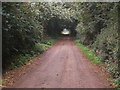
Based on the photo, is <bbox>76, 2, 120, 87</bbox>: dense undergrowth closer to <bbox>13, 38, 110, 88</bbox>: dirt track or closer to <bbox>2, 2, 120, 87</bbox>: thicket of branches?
<bbox>2, 2, 120, 87</bbox>: thicket of branches

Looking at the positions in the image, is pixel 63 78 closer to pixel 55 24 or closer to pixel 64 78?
pixel 64 78

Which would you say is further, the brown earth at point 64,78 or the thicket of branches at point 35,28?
the thicket of branches at point 35,28

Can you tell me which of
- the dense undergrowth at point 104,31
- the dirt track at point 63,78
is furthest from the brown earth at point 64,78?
the dense undergrowth at point 104,31

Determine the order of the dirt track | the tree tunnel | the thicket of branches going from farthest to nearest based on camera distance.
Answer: the tree tunnel
the thicket of branches
the dirt track

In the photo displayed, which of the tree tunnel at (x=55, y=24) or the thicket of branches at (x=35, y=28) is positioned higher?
the thicket of branches at (x=35, y=28)

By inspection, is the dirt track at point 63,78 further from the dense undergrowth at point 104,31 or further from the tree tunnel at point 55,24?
the tree tunnel at point 55,24

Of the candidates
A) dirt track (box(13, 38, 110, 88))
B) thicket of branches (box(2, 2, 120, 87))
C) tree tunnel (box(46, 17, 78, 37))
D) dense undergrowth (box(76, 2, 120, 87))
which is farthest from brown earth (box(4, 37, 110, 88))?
tree tunnel (box(46, 17, 78, 37))

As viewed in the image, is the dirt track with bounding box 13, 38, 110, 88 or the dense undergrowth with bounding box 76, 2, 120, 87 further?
the dense undergrowth with bounding box 76, 2, 120, 87

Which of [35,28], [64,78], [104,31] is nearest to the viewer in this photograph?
[64,78]

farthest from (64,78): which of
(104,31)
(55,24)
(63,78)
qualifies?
(55,24)

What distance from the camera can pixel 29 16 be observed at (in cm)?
1652

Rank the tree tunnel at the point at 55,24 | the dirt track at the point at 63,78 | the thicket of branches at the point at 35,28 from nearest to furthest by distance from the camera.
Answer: the dirt track at the point at 63,78 < the thicket of branches at the point at 35,28 < the tree tunnel at the point at 55,24

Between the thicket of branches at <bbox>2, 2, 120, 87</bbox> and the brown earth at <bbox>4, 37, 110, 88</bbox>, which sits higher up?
the thicket of branches at <bbox>2, 2, 120, 87</bbox>

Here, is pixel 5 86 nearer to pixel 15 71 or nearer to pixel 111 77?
pixel 15 71
